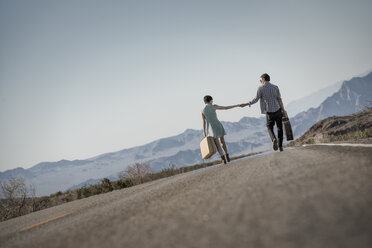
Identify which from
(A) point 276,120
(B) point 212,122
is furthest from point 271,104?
(B) point 212,122

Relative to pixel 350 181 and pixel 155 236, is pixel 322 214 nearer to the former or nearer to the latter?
pixel 350 181

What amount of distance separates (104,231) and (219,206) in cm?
92

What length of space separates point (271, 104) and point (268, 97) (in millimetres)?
237

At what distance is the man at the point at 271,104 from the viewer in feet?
27.3

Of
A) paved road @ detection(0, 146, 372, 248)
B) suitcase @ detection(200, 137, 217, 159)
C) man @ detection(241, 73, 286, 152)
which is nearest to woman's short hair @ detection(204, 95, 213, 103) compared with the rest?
suitcase @ detection(200, 137, 217, 159)

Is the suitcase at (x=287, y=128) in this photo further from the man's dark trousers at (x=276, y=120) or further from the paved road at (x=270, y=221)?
the paved road at (x=270, y=221)

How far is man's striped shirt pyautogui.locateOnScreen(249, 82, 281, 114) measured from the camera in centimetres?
833

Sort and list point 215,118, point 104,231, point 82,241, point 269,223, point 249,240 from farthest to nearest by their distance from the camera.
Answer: point 215,118, point 104,231, point 82,241, point 269,223, point 249,240

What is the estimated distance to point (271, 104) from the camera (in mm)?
8328

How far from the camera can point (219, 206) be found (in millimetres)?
2008

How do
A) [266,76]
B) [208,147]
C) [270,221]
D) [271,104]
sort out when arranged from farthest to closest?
[208,147] → [266,76] → [271,104] → [270,221]

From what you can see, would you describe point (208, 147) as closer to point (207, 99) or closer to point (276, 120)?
point (207, 99)

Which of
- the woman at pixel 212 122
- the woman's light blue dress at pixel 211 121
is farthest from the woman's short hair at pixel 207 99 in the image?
the woman's light blue dress at pixel 211 121

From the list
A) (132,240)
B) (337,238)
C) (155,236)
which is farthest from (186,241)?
(337,238)
